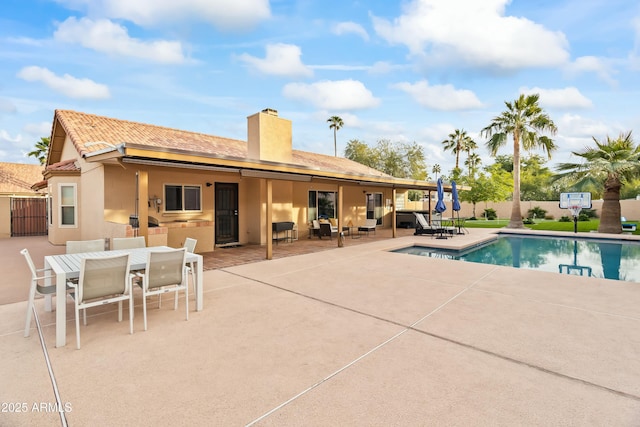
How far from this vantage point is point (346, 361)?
10.2 feet

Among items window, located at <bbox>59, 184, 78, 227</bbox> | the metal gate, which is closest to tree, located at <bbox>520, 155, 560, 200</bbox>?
window, located at <bbox>59, 184, 78, 227</bbox>

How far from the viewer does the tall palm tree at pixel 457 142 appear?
38653 millimetres

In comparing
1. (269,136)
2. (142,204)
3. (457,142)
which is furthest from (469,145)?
(142,204)

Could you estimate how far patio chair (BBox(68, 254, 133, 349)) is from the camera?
139 inches

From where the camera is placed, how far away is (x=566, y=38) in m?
12.2

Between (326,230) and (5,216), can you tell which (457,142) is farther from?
(5,216)

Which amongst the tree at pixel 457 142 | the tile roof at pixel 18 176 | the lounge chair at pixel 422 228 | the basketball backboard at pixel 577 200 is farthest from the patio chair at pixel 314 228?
the tree at pixel 457 142

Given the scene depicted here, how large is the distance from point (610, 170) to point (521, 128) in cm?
531

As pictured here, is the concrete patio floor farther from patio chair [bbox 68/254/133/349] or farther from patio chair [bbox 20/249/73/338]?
patio chair [bbox 68/254/133/349]

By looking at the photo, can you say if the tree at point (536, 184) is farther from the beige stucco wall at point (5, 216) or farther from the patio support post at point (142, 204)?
the beige stucco wall at point (5, 216)

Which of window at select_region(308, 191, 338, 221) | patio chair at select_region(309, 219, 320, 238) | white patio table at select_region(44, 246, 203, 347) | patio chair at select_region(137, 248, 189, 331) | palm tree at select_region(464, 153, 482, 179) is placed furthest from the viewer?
palm tree at select_region(464, 153, 482, 179)

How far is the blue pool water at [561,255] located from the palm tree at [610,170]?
242 cm

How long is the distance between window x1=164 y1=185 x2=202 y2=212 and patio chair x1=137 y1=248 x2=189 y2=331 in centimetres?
593

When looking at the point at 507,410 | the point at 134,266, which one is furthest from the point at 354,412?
the point at 134,266
